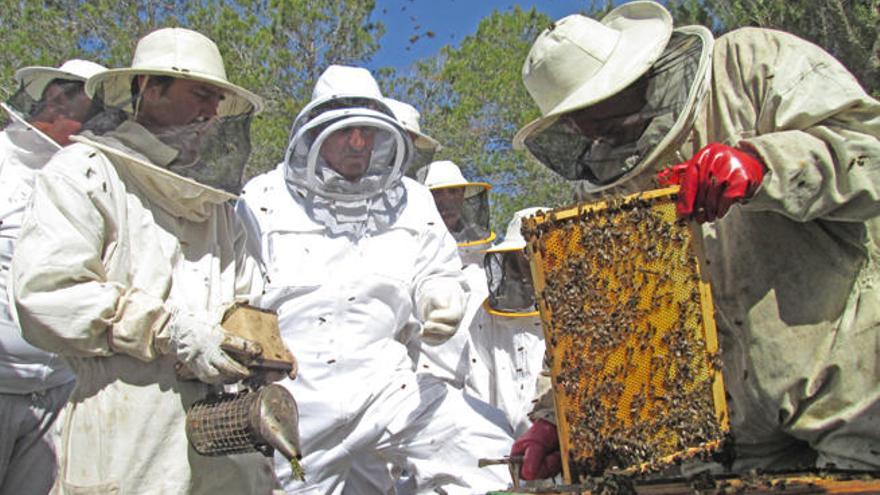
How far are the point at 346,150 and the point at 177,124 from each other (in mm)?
1633

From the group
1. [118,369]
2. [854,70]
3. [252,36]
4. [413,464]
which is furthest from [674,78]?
[252,36]

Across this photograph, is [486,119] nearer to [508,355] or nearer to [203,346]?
[508,355]

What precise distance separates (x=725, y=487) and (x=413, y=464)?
9.69 ft

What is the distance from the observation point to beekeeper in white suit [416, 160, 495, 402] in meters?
6.47

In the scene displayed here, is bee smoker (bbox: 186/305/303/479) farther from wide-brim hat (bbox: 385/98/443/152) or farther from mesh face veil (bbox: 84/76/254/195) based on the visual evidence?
wide-brim hat (bbox: 385/98/443/152)

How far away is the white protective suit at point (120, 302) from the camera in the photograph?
306cm

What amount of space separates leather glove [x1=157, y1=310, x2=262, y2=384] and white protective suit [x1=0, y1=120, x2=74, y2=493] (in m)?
1.67

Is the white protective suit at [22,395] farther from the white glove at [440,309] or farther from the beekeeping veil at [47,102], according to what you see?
the white glove at [440,309]

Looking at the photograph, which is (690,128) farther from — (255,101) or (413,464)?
(413,464)

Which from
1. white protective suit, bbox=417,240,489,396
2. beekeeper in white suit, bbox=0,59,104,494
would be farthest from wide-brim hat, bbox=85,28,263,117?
white protective suit, bbox=417,240,489,396

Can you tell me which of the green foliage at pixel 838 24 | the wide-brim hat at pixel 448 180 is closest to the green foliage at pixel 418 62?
the green foliage at pixel 838 24

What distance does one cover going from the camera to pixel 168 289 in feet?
11.1

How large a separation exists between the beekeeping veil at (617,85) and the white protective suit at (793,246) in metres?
0.02

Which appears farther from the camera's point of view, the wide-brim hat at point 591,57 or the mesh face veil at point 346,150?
the mesh face veil at point 346,150
